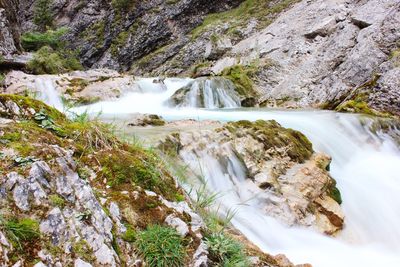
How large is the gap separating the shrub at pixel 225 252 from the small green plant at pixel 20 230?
1.24 meters

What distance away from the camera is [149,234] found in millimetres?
→ 2736

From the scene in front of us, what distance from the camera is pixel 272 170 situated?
22.6ft

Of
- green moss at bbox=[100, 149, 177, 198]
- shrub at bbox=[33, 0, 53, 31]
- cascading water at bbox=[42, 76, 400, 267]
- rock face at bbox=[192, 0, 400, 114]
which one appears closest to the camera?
green moss at bbox=[100, 149, 177, 198]

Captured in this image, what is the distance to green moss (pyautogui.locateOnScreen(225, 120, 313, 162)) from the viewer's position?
759 cm

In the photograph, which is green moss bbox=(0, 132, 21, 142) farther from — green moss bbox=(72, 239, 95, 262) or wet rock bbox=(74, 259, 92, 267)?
wet rock bbox=(74, 259, 92, 267)

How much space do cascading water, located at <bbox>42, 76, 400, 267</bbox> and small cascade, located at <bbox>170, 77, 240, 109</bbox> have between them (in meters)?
4.64

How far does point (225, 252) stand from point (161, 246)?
53 centimetres

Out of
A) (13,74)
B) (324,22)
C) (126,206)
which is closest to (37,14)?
(13,74)

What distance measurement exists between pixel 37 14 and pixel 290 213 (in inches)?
1445

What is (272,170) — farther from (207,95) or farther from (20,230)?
(207,95)

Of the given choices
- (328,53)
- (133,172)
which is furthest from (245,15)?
(133,172)

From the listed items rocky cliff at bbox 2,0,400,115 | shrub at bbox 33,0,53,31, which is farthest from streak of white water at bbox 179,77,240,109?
shrub at bbox 33,0,53,31

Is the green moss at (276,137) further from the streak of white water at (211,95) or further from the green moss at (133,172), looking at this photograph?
the streak of white water at (211,95)

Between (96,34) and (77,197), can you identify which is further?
(96,34)
